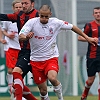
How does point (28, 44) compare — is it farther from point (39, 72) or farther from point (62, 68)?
point (62, 68)

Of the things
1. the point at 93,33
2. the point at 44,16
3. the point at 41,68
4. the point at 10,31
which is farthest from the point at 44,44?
the point at 10,31

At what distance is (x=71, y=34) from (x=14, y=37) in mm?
4150

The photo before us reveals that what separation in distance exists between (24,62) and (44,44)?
23.8 inches

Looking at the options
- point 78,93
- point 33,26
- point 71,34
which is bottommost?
point 78,93

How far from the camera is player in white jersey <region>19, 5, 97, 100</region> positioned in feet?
36.5

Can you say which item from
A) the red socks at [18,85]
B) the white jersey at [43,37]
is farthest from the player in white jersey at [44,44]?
the red socks at [18,85]

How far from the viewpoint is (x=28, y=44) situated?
470 inches

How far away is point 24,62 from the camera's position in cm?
1164

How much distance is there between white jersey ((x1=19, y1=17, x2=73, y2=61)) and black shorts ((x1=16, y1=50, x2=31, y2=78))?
263mm

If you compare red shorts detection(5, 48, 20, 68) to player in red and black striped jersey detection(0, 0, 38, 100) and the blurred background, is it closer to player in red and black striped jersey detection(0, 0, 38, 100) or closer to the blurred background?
player in red and black striped jersey detection(0, 0, 38, 100)

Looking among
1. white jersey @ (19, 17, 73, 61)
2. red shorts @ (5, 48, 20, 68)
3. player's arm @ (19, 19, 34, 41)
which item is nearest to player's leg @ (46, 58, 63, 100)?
white jersey @ (19, 17, 73, 61)

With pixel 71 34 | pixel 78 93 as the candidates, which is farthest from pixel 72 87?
pixel 71 34

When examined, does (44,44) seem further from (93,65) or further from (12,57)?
(12,57)

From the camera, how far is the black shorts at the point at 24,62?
11.6 metres
